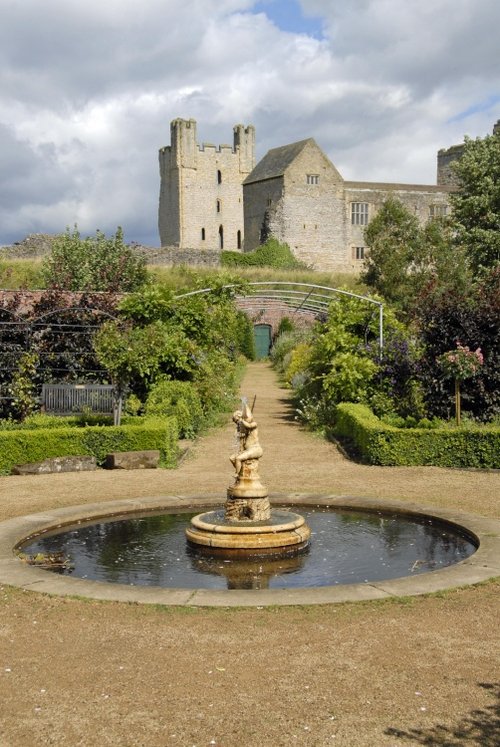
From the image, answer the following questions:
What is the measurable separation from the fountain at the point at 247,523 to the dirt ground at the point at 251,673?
1.99 meters

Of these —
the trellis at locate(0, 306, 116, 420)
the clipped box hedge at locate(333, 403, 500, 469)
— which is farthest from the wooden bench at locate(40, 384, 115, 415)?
the clipped box hedge at locate(333, 403, 500, 469)

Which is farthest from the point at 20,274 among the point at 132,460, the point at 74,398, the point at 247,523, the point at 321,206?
the point at 247,523

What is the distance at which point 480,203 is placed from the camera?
29.2 metres

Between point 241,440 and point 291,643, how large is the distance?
3.56 m

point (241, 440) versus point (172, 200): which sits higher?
point (172, 200)

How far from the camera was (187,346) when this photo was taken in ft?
62.0

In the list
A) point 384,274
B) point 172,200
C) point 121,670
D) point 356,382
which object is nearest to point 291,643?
point 121,670

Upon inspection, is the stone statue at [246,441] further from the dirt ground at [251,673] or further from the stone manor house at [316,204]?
the stone manor house at [316,204]

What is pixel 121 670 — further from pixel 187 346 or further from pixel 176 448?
pixel 187 346

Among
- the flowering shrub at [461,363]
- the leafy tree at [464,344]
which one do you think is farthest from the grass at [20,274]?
the flowering shrub at [461,363]

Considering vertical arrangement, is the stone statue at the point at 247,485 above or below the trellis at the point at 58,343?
below

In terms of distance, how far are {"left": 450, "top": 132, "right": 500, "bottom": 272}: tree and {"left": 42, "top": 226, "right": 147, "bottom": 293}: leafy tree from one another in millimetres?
11224

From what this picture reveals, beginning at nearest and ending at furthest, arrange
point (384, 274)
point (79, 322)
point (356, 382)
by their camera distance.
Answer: point (356, 382), point (79, 322), point (384, 274)

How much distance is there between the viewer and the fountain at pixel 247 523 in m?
8.09
